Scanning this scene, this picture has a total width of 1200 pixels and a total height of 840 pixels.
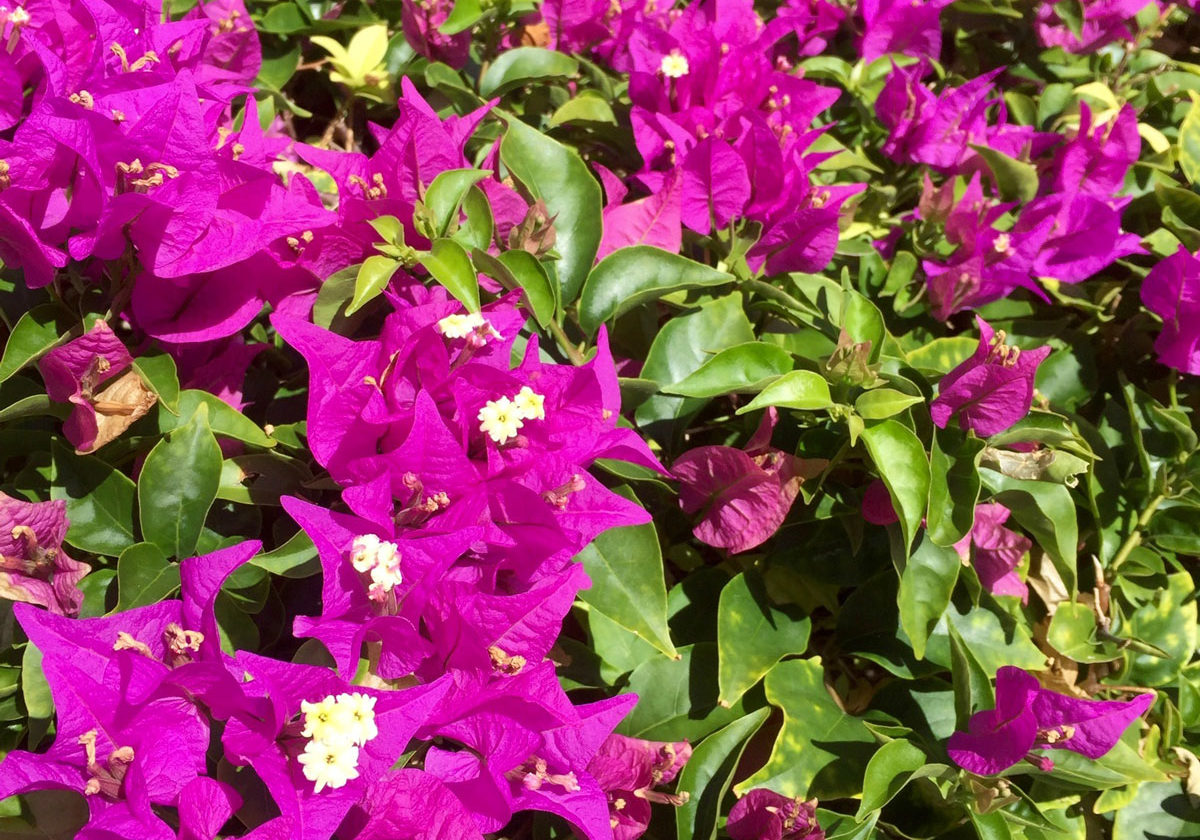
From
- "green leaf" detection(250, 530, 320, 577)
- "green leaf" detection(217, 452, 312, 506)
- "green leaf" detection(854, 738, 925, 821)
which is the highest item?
"green leaf" detection(250, 530, 320, 577)

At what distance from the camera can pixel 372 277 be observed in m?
0.83

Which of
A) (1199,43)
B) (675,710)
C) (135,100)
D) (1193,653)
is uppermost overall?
(135,100)

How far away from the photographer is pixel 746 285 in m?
1.10

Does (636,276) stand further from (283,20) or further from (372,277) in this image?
(283,20)

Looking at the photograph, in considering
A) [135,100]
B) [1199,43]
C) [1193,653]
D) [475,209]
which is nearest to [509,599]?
[475,209]

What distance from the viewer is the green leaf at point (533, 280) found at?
92cm

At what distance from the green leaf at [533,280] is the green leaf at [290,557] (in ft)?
0.94

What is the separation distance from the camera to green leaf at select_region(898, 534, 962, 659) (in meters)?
0.92

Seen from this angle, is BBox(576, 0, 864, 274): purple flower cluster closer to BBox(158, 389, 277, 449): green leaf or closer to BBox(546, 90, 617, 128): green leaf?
BBox(546, 90, 617, 128): green leaf

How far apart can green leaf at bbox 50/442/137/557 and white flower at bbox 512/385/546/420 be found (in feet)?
1.23

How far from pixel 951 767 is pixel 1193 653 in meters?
0.50

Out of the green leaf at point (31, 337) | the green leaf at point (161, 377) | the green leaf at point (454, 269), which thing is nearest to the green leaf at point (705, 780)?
the green leaf at point (454, 269)

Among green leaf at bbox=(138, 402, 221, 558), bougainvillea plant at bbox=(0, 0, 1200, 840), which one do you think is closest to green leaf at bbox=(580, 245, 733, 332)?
bougainvillea plant at bbox=(0, 0, 1200, 840)

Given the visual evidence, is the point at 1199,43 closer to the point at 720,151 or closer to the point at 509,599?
the point at 720,151
